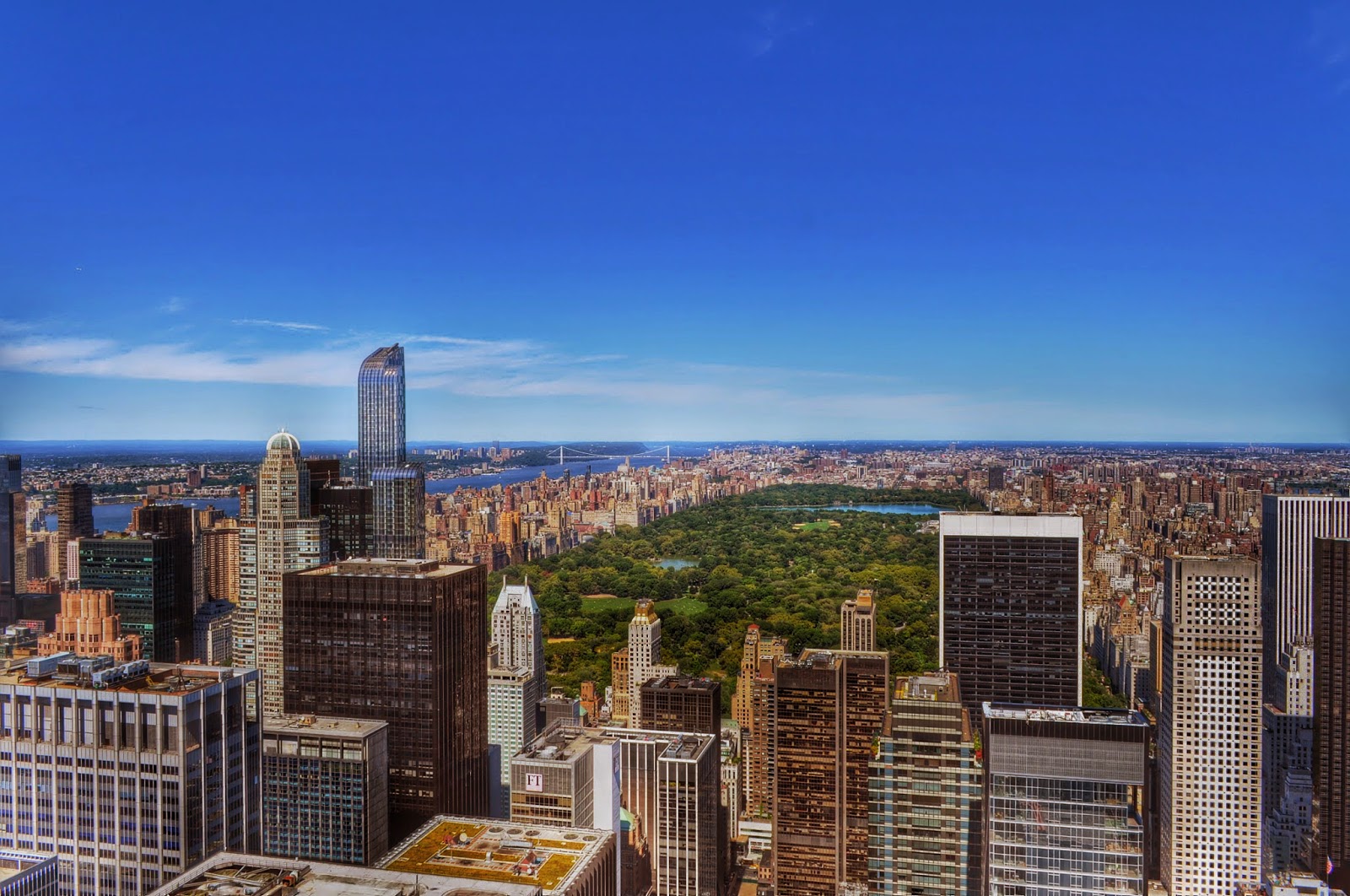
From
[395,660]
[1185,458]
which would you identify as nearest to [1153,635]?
[1185,458]

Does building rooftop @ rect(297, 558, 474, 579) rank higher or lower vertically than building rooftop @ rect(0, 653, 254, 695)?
higher

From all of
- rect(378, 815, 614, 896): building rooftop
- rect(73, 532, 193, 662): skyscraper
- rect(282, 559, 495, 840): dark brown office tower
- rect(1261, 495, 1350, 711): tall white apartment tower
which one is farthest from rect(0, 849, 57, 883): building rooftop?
rect(1261, 495, 1350, 711): tall white apartment tower

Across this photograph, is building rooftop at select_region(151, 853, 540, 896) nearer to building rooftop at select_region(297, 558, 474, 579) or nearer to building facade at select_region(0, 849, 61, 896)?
building facade at select_region(0, 849, 61, 896)

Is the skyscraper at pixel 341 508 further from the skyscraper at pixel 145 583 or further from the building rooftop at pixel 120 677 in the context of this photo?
the building rooftop at pixel 120 677

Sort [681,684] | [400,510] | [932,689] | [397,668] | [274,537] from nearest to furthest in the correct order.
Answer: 1. [932,689]
2. [397,668]
3. [681,684]
4. [274,537]
5. [400,510]

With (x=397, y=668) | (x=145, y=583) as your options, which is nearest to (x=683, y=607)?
(x=397, y=668)

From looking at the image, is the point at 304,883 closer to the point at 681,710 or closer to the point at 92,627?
the point at 681,710

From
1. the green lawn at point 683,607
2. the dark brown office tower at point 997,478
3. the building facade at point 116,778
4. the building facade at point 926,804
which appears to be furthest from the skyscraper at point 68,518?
the dark brown office tower at point 997,478

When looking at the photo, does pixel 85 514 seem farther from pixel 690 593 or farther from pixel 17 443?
pixel 690 593
